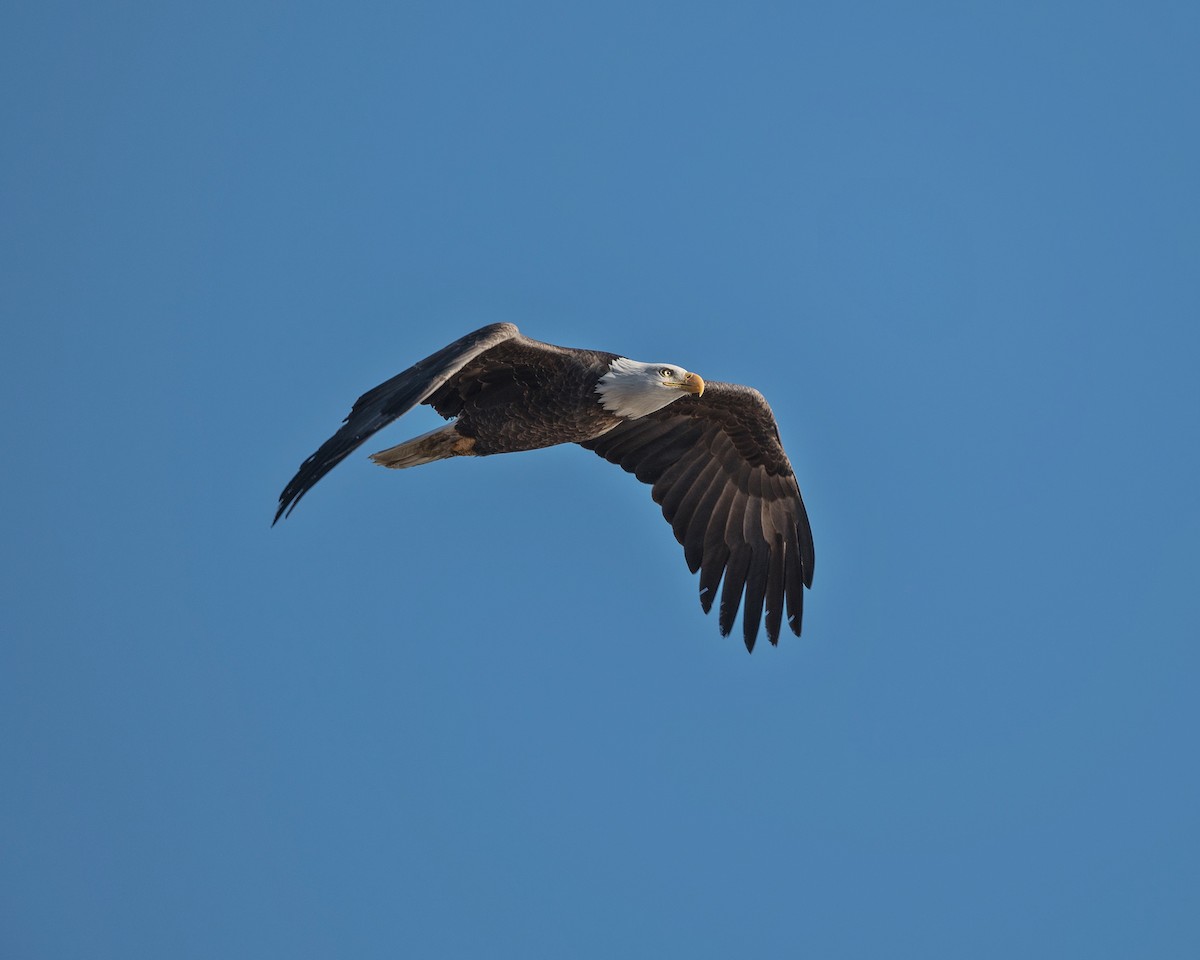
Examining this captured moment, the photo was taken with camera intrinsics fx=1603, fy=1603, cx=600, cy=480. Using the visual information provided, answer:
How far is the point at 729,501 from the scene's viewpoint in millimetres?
14266

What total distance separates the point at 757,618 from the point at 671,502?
1271 mm

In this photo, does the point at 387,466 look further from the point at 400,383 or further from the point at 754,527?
the point at 754,527

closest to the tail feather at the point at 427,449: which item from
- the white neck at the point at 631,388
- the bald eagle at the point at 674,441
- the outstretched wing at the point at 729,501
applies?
the bald eagle at the point at 674,441

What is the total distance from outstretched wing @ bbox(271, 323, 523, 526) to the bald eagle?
0.22 meters

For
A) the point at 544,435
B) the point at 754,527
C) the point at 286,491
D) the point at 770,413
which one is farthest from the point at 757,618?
the point at 286,491

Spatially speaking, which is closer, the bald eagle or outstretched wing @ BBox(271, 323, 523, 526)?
outstretched wing @ BBox(271, 323, 523, 526)

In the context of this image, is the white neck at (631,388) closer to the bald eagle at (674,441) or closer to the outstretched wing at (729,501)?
the bald eagle at (674,441)

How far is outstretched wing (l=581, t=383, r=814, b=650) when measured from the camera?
1402cm

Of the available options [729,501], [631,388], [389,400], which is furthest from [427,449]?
[729,501]

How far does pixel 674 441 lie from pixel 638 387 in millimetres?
1781

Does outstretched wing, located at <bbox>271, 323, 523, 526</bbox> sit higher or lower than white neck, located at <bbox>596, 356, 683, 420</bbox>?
lower

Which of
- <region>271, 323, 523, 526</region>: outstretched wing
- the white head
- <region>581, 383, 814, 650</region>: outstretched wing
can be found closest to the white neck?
the white head

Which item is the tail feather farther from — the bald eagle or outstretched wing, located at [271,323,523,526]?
outstretched wing, located at [271,323,523,526]

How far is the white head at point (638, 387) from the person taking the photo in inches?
488
